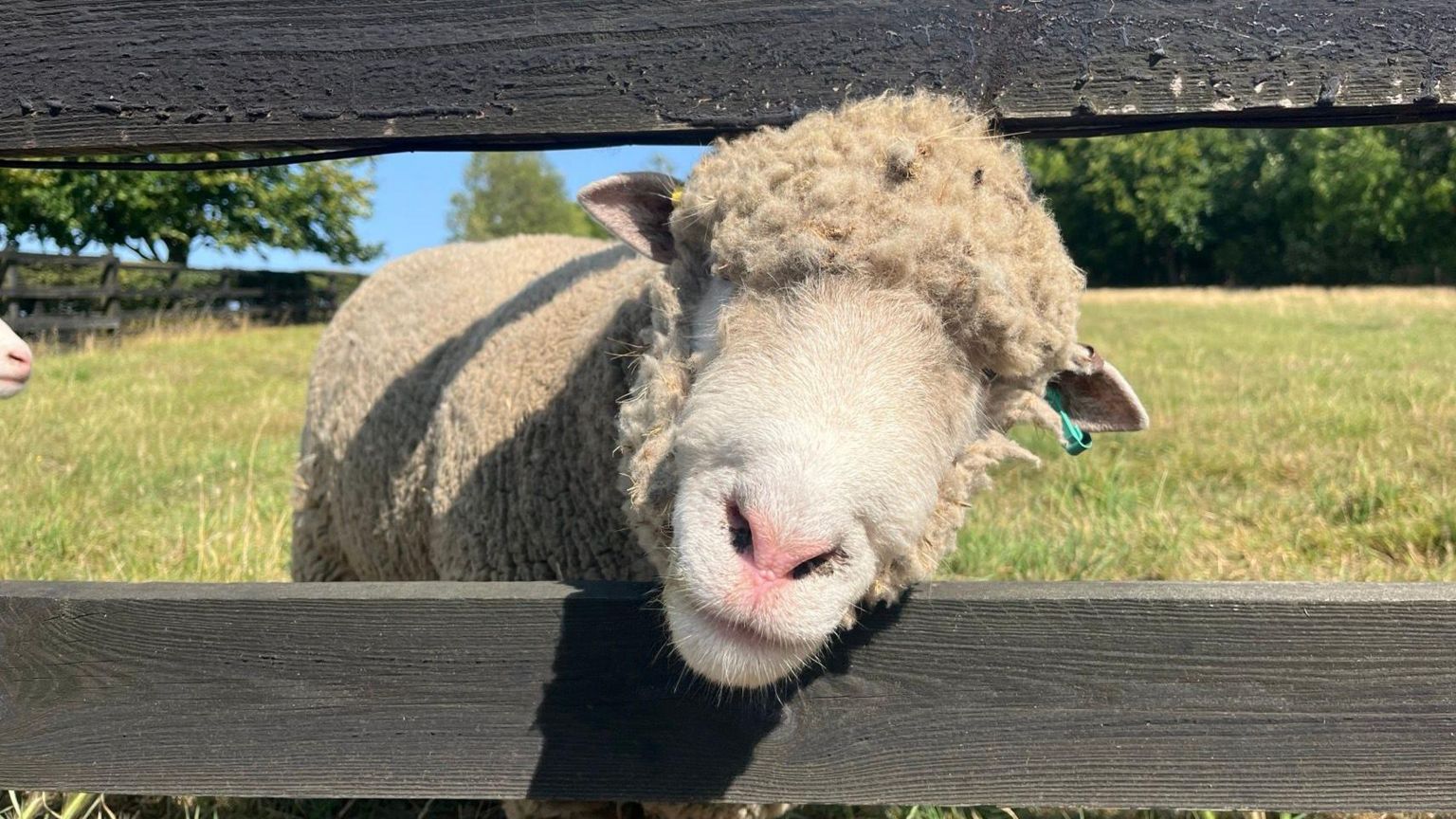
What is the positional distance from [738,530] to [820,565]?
0.36ft

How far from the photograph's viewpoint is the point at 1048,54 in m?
1.35

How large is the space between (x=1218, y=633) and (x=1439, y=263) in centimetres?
4602

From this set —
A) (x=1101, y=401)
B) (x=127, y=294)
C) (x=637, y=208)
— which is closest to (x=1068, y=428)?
(x=1101, y=401)

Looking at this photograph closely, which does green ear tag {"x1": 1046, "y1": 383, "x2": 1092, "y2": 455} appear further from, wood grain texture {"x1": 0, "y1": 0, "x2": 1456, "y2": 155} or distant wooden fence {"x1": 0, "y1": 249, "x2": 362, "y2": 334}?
distant wooden fence {"x1": 0, "y1": 249, "x2": 362, "y2": 334}

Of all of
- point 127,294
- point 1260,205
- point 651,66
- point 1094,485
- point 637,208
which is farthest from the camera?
point 1260,205

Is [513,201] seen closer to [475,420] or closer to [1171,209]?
[1171,209]

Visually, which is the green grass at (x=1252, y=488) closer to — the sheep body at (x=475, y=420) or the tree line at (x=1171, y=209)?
the sheep body at (x=475, y=420)

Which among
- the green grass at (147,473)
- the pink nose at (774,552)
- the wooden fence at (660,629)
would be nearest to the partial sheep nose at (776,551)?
the pink nose at (774,552)

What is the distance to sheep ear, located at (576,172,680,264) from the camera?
161cm

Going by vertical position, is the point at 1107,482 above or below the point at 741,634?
below

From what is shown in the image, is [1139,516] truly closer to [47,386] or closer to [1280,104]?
[1280,104]

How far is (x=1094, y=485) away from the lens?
173 inches

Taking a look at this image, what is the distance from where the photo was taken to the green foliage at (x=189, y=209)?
20.1 metres

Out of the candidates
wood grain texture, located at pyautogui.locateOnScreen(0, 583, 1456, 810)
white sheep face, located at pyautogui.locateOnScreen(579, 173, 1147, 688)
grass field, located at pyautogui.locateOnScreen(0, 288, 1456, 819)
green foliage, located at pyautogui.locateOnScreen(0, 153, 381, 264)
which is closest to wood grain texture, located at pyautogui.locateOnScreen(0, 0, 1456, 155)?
white sheep face, located at pyautogui.locateOnScreen(579, 173, 1147, 688)
